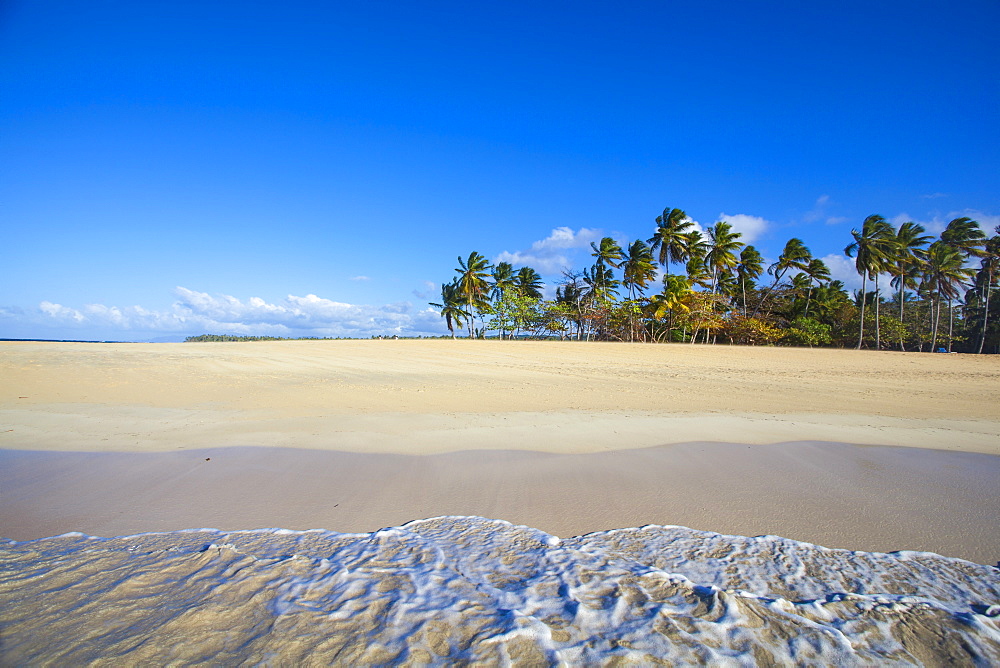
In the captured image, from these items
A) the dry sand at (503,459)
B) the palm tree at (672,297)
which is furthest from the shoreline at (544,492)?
the palm tree at (672,297)

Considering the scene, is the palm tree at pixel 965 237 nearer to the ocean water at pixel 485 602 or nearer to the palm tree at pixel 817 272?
the palm tree at pixel 817 272

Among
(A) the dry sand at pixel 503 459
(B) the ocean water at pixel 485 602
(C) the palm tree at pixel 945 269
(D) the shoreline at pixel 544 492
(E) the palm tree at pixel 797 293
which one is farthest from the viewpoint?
(E) the palm tree at pixel 797 293

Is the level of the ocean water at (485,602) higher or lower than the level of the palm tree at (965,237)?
lower

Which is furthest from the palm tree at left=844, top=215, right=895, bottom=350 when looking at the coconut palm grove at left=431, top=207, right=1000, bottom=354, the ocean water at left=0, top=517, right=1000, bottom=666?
the ocean water at left=0, top=517, right=1000, bottom=666

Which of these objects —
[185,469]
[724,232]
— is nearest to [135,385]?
[185,469]

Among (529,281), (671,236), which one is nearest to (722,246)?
(671,236)

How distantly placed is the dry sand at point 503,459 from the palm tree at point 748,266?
3771 centimetres

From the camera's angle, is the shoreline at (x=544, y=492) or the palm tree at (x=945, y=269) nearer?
the shoreline at (x=544, y=492)

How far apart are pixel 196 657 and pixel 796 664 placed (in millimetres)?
2059

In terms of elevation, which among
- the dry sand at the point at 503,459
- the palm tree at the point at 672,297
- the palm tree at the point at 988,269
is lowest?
the dry sand at the point at 503,459

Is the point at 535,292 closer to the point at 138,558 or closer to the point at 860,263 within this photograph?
the point at 860,263

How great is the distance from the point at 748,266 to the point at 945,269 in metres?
13.7

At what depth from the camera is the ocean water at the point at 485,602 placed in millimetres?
1608

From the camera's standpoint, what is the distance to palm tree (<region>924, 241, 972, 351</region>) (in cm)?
3225
